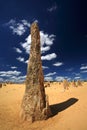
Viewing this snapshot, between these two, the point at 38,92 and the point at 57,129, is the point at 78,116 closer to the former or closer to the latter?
the point at 57,129

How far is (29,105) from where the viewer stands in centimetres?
1098

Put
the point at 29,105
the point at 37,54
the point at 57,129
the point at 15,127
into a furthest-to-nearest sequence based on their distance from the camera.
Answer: the point at 37,54
the point at 29,105
the point at 15,127
the point at 57,129

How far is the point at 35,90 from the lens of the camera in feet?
36.8

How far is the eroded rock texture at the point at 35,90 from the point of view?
10766 millimetres

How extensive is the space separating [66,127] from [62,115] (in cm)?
172

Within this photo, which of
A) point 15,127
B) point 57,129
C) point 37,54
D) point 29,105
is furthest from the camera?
point 37,54

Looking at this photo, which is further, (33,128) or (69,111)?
(69,111)

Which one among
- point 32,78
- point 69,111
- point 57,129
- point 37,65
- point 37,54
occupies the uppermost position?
point 37,54

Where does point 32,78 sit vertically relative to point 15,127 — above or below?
above

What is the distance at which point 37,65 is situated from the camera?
38.1 feet

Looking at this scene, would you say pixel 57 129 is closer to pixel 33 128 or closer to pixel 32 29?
pixel 33 128

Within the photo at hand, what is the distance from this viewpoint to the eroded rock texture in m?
10.8

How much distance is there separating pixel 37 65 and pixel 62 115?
4002 millimetres

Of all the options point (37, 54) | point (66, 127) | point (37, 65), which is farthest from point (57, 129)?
point (37, 54)
